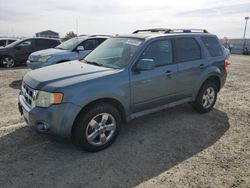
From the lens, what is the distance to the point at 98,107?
3.69 metres

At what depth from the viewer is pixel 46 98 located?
3.44 metres

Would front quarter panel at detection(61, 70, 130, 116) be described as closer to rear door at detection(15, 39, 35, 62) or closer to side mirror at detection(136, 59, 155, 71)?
side mirror at detection(136, 59, 155, 71)

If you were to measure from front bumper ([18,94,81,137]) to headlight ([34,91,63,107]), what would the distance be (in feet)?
0.19

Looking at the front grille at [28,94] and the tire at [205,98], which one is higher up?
the front grille at [28,94]

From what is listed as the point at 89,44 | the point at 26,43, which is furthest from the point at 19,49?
the point at 89,44

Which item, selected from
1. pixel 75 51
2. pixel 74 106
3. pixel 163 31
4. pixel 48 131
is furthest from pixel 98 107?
pixel 75 51

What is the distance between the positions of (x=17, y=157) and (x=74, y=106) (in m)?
1.19

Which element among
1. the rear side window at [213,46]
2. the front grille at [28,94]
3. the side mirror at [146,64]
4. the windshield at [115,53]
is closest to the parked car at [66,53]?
the windshield at [115,53]

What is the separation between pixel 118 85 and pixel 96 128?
75cm

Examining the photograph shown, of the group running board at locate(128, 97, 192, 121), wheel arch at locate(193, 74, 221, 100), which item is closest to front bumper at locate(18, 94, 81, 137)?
running board at locate(128, 97, 192, 121)

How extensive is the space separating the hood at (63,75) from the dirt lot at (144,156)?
86 centimetres

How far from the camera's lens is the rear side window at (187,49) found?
4803 mm

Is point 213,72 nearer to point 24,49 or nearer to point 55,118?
point 55,118

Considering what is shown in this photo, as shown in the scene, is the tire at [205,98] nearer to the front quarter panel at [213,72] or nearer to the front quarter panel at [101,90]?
the front quarter panel at [213,72]
